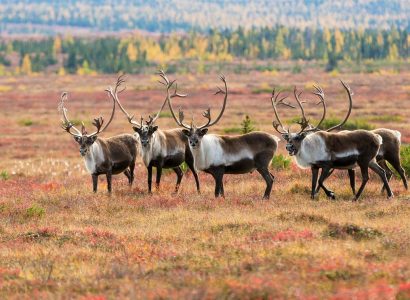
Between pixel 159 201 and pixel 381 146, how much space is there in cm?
543

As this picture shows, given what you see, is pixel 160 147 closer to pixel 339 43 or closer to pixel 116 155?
pixel 116 155

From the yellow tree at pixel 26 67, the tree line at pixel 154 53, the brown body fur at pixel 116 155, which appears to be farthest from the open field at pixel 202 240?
the yellow tree at pixel 26 67

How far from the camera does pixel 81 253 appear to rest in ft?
43.6

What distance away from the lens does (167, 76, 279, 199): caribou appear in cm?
1888

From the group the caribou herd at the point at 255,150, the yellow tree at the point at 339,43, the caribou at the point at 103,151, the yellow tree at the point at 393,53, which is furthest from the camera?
the yellow tree at the point at 339,43

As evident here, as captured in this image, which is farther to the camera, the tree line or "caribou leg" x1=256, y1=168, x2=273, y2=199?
the tree line

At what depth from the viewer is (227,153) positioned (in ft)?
62.1

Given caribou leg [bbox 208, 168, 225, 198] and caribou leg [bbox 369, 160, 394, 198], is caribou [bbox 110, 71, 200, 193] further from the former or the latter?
caribou leg [bbox 369, 160, 394, 198]

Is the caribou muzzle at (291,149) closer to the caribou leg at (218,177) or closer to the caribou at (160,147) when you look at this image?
the caribou leg at (218,177)

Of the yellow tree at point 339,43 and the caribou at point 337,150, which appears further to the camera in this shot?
the yellow tree at point 339,43

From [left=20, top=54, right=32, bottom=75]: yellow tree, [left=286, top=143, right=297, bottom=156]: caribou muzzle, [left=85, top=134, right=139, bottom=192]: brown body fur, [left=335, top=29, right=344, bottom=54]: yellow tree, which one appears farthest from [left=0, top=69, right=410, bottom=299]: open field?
[left=335, top=29, right=344, bottom=54]: yellow tree

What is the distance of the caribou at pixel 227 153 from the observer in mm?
18875

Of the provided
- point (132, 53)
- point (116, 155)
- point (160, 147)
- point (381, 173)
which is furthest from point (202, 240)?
point (132, 53)

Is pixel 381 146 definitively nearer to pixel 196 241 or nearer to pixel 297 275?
pixel 196 241
